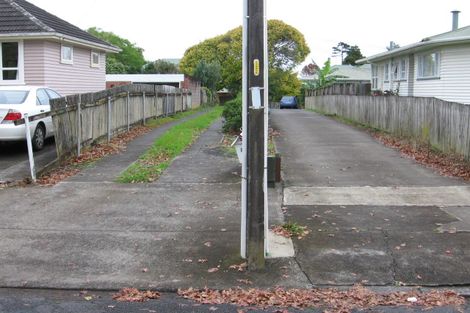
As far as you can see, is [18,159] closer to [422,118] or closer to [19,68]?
[19,68]

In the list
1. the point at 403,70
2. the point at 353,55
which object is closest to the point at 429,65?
the point at 403,70

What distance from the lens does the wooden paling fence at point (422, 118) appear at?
1191cm

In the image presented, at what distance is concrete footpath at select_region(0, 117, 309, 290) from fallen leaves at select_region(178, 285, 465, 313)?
0.21 m

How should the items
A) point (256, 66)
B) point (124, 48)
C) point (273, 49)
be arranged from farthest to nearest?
point (124, 48) → point (273, 49) → point (256, 66)

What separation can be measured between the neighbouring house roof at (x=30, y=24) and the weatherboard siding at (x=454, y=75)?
13.4 metres

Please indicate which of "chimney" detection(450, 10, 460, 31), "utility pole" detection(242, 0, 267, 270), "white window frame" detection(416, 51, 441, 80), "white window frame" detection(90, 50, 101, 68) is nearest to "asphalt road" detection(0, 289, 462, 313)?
"utility pole" detection(242, 0, 267, 270)

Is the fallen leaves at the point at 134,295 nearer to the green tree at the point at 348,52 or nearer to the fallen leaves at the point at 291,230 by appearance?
the fallen leaves at the point at 291,230

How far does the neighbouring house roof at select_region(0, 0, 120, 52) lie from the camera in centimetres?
1750

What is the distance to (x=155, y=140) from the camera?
52.1 feet

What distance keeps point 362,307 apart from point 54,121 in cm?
784

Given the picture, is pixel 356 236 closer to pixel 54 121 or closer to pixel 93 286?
pixel 93 286

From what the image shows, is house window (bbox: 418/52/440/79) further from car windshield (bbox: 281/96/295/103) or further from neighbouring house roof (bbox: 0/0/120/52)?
car windshield (bbox: 281/96/295/103)

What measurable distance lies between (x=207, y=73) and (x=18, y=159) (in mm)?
37649

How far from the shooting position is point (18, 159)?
39.2 ft
